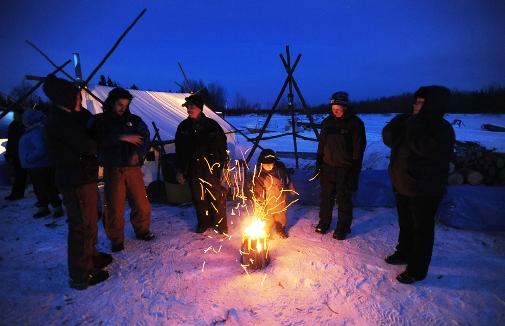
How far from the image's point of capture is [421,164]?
3072 millimetres

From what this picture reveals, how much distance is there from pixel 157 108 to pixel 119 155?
4593 mm

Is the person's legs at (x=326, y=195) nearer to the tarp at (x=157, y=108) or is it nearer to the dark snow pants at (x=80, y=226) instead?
the dark snow pants at (x=80, y=226)

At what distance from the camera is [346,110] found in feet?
13.5

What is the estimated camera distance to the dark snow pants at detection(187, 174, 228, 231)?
14.9 ft

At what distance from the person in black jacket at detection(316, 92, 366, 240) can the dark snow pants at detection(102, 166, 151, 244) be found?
103 inches

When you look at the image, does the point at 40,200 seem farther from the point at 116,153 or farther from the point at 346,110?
the point at 346,110

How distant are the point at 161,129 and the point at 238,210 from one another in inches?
115

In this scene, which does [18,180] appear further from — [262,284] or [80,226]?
[262,284]

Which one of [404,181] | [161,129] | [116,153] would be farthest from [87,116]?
[161,129]

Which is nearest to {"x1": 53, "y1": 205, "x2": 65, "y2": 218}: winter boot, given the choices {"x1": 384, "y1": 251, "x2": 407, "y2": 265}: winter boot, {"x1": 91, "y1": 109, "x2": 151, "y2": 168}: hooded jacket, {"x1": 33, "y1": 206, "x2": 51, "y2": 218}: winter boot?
{"x1": 33, "y1": 206, "x2": 51, "y2": 218}: winter boot

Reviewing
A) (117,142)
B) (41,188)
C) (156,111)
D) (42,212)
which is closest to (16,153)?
(41,188)

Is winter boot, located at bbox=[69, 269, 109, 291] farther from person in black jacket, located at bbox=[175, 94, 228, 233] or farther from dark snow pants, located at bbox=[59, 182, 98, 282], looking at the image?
person in black jacket, located at bbox=[175, 94, 228, 233]

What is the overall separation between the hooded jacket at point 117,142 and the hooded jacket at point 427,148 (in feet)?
10.3

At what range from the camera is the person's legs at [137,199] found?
4016 mm
